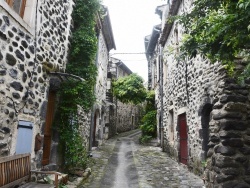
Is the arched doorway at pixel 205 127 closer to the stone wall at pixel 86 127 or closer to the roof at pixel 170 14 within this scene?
the stone wall at pixel 86 127

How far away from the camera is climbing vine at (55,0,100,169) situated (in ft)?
16.1

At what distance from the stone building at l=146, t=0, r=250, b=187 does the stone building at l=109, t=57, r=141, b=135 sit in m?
8.40

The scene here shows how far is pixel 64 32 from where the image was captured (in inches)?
203

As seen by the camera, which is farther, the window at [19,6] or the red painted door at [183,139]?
the red painted door at [183,139]

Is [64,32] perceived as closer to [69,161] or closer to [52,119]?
[52,119]

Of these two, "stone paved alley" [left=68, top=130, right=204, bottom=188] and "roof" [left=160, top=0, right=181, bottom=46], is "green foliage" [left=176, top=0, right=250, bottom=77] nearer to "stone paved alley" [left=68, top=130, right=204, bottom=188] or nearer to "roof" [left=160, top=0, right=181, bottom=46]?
"stone paved alley" [left=68, top=130, right=204, bottom=188]

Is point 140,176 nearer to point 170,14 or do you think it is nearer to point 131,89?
point 170,14

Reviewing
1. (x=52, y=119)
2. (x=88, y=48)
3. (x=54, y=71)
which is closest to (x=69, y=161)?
(x=52, y=119)

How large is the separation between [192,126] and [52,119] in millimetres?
3572

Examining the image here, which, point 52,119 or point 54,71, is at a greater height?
point 54,71

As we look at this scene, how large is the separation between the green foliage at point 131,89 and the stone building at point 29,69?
9913mm

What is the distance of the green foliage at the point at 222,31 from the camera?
2.38 meters

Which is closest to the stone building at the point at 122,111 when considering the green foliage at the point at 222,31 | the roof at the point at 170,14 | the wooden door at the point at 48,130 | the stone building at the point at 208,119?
the roof at the point at 170,14

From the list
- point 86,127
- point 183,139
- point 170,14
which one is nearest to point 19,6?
point 86,127
